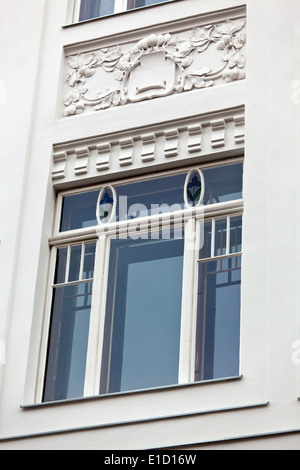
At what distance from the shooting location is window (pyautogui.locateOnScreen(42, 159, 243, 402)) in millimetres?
12633

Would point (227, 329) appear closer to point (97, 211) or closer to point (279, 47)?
point (97, 211)

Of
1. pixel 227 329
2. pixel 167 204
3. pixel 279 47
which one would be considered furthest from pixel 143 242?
pixel 279 47

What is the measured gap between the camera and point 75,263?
44.7ft

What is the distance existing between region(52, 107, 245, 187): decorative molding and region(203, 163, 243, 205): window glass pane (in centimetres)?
15

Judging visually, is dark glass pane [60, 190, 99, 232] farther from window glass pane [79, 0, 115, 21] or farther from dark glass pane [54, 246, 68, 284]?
window glass pane [79, 0, 115, 21]

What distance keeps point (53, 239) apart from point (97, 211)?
0.57 metres

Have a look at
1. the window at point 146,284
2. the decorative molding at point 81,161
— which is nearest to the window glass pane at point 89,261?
the window at point 146,284

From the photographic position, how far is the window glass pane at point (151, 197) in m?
13.6

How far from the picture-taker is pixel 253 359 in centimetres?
1200

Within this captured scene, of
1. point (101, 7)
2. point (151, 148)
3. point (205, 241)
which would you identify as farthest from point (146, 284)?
point (101, 7)

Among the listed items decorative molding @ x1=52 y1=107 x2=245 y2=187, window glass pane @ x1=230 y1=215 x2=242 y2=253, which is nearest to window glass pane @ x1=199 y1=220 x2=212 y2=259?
window glass pane @ x1=230 y1=215 x2=242 y2=253

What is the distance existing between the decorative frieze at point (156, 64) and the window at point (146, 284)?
3.33ft

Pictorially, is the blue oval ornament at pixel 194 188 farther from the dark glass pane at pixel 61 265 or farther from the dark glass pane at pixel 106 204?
the dark glass pane at pixel 61 265

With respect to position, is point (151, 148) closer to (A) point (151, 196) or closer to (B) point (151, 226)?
(A) point (151, 196)
